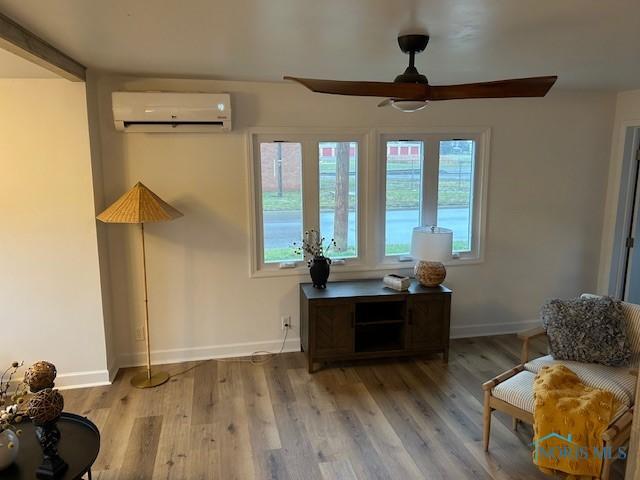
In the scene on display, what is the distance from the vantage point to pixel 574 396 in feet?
8.50

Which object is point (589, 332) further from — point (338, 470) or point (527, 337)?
point (338, 470)

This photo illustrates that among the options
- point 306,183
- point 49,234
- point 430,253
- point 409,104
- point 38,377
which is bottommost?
point 38,377

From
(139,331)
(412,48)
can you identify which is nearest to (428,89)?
(412,48)

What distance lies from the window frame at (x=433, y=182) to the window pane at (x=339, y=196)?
0.23m

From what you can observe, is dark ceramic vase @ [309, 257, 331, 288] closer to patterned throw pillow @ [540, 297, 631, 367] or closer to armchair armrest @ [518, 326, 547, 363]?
armchair armrest @ [518, 326, 547, 363]

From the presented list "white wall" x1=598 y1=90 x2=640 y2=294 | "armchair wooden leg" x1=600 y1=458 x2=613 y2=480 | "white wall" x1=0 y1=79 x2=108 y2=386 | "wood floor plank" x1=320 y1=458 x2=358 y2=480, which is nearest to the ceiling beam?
"white wall" x1=0 y1=79 x2=108 y2=386

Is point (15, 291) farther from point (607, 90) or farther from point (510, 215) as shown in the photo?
point (607, 90)

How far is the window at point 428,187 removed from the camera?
4.33 meters

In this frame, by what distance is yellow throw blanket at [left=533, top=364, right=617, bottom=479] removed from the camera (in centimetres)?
240

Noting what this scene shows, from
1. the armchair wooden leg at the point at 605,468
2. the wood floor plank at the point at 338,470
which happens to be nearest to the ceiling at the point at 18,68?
the wood floor plank at the point at 338,470

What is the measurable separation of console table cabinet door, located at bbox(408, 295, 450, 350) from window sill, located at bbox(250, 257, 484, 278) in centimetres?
55

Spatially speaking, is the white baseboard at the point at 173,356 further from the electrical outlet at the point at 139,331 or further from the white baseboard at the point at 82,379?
the electrical outlet at the point at 139,331

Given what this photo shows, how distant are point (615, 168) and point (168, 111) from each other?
4.20m

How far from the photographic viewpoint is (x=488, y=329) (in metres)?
4.73
